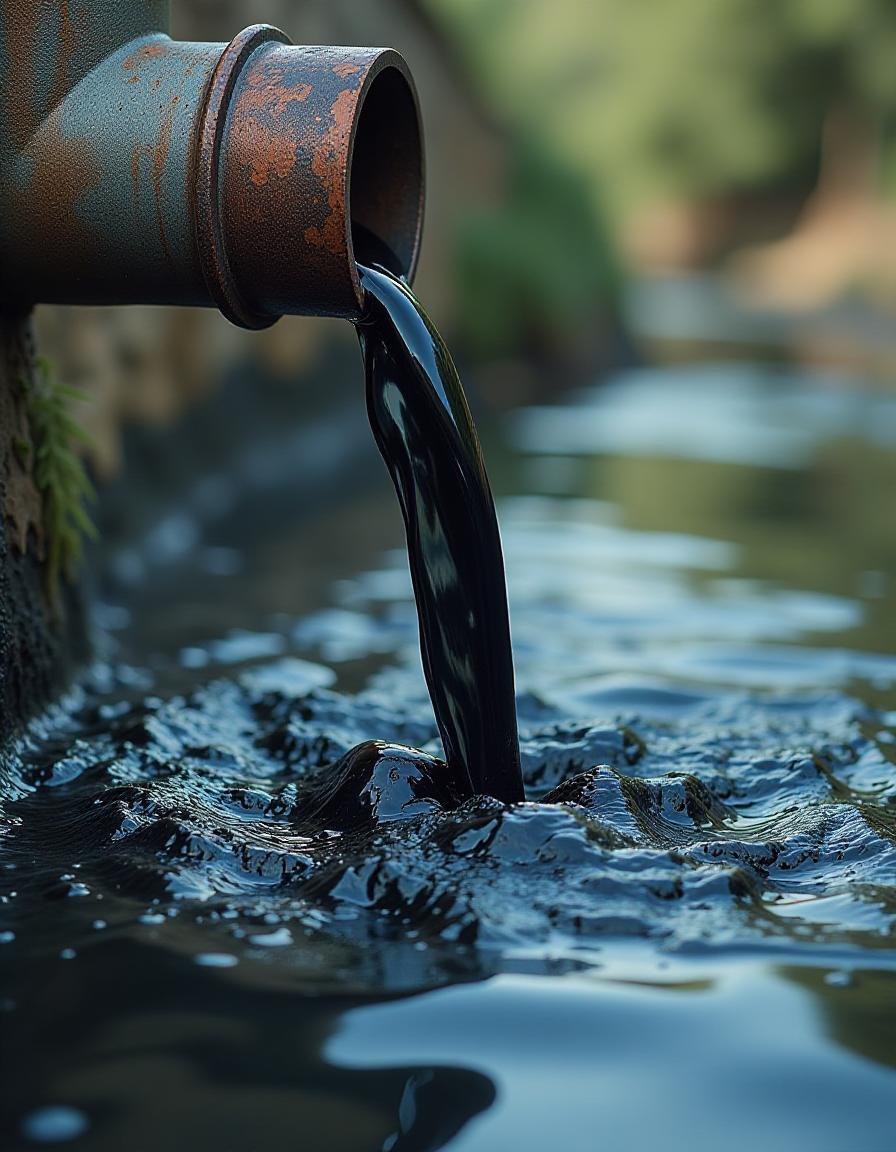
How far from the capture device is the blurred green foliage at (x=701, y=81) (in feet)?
88.9

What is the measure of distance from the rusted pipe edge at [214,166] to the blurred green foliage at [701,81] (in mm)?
21838

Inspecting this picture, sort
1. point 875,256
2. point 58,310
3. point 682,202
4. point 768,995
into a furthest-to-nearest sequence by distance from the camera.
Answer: point 682,202, point 875,256, point 58,310, point 768,995

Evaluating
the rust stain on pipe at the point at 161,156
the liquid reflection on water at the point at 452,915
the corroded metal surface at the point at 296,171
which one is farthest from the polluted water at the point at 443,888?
the rust stain on pipe at the point at 161,156

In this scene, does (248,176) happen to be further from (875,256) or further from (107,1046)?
(875,256)

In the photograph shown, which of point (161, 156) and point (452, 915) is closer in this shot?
point (452, 915)

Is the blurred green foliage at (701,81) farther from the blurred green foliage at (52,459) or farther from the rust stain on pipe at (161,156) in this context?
the rust stain on pipe at (161,156)

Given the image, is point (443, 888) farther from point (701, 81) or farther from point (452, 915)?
point (701, 81)

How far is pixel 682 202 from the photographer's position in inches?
1491

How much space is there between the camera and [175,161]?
218 cm

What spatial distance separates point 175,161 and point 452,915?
1231mm

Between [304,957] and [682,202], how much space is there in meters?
38.3

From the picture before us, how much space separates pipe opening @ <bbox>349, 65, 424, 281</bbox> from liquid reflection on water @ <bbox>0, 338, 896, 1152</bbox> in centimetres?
88

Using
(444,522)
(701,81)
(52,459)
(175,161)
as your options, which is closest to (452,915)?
(444,522)

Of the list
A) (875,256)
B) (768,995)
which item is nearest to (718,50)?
(875,256)
